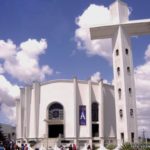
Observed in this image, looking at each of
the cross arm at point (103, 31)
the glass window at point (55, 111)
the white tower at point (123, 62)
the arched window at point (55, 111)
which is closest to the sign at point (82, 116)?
the arched window at point (55, 111)

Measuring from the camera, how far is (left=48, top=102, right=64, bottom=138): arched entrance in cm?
5922

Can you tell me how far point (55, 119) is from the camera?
5912 cm

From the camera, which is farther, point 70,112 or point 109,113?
point 109,113

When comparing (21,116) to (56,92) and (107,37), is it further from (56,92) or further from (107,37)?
(107,37)

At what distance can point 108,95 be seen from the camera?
61906 millimetres

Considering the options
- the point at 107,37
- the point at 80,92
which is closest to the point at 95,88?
the point at 80,92

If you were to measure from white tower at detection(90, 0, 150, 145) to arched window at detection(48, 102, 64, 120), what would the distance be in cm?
1439

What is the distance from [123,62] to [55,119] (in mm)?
18065

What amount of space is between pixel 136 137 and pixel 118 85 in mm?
7683

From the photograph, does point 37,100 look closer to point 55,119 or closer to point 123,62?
point 55,119

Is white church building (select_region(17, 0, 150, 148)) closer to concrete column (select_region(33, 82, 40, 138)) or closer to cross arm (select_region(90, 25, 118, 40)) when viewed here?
concrete column (select_region(33, 82, 40, 138))

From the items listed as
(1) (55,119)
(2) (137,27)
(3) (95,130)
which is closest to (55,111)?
(1) (55,119)

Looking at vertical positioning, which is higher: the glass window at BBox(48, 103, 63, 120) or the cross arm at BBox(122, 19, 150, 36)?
the cross arm at BBox(122, 19, 150, 36)

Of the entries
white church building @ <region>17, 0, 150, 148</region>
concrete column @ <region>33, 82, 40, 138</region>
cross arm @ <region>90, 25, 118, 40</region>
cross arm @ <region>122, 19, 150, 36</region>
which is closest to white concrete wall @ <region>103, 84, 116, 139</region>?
white church building @ <region>17, 0, 150, 148</region>
